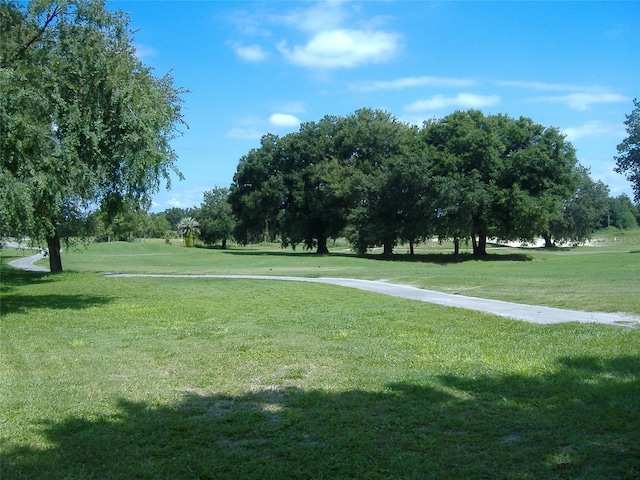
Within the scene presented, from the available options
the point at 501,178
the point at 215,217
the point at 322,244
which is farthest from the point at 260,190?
the point at 215,217

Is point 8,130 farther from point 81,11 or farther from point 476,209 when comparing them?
point 476,209

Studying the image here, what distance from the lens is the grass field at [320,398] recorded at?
4.38 metres

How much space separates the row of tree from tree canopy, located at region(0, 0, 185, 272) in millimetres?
29806

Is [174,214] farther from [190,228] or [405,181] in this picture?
[405,181]

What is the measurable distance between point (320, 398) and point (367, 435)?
1.21 metres

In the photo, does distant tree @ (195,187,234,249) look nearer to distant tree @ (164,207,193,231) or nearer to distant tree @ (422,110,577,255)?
distant tree @ (422,110,577,255)

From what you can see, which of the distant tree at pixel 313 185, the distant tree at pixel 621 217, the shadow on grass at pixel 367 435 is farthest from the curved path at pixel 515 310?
the distant tree at pixel 621 217

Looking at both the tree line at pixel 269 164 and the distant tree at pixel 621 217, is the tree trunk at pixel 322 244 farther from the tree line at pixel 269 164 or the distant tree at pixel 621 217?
the distant tree at pixel 621 217

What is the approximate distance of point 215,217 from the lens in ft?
316

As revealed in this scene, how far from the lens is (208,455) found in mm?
4551

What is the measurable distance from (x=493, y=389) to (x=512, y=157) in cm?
4061

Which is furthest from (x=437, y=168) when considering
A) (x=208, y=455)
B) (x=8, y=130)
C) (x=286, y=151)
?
(x=208, y=455)

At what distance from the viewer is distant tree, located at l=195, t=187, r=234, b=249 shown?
92.4 meters

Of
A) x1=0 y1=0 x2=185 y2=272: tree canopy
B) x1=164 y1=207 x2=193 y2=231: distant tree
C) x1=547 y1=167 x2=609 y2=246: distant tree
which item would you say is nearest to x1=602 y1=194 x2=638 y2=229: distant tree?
x1=547 y1=167 x2=609 y2=246: distant tree
